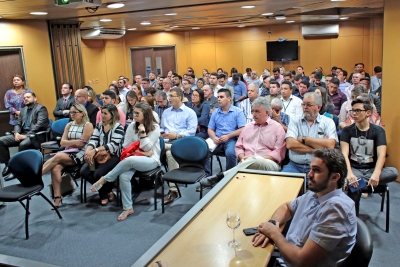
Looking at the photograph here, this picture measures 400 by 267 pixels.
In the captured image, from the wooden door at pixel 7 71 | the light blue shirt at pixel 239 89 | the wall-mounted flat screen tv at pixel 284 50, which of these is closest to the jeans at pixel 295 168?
the light blue shirt at pixel 239 89

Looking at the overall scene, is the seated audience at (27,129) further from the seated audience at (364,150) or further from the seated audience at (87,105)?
the seated audience at (364,150)

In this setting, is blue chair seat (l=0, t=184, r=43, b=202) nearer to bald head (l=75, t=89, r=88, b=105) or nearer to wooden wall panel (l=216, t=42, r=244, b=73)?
bald head (l=75, t=89, r=88, b=105)

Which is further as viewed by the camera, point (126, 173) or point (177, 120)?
point (177, 120)

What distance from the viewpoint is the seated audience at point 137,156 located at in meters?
4.46

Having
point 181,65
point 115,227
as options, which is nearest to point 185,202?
point 115,227

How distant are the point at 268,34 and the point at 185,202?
10.5 metres

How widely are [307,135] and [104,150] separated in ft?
8.21

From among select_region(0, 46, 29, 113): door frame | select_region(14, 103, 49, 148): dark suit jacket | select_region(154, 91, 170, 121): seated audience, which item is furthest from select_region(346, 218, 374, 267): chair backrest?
select_region(0, 46, 29, 113): door frame

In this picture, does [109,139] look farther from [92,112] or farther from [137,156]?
[92,112]

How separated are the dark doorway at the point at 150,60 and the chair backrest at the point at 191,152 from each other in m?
9.44

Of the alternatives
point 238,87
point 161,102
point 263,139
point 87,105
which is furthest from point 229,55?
point 263,139

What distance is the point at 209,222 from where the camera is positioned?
2426 millimetres

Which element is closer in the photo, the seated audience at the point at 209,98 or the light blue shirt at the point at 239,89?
the seated audience at the point at 209,98

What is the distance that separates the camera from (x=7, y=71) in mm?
7641
